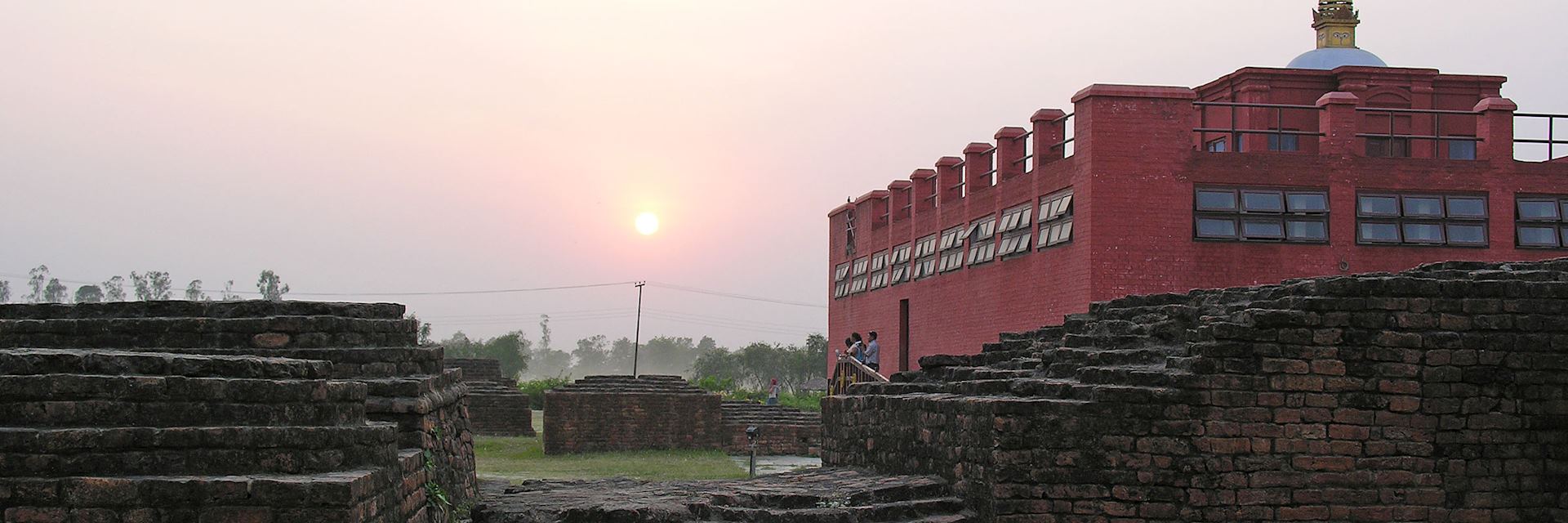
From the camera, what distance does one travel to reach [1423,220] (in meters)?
21.4

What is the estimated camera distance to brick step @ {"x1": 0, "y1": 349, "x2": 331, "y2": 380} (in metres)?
6.82

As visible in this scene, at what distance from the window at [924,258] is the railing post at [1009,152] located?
4.11 metres

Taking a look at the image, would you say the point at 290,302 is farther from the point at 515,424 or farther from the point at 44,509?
the point at 515,424

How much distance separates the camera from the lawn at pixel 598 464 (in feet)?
59.9

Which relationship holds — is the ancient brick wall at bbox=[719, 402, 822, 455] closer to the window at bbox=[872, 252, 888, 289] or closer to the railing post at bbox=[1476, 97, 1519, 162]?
the window at bbox=[872, 252, 888, 289]

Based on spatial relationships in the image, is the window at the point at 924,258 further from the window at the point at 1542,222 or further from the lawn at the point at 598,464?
the window at the point at 1542,222

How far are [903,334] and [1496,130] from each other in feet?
42.2

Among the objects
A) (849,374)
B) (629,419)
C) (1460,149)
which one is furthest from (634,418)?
(1460,149)

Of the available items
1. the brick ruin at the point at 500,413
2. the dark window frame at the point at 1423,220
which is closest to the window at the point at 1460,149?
the dark window frame at the point at 1423,220

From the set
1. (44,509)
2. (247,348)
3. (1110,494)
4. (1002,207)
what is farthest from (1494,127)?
(44,509)

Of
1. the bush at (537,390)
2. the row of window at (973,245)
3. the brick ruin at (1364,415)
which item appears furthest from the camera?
the bush at (537,390)

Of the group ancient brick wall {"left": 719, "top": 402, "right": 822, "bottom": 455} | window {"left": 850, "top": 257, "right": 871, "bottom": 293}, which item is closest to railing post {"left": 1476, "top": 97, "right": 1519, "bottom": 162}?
ancient brick wall {"left": 719, "top": 402, "right": 822, "bottom": 455}

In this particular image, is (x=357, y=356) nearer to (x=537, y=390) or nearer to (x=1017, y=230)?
(x=1017, y=230)

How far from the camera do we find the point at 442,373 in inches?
438
